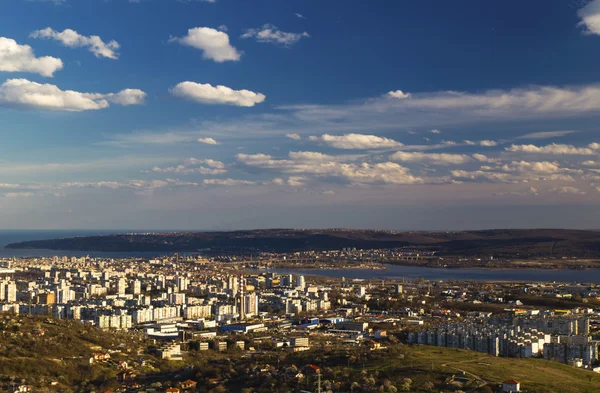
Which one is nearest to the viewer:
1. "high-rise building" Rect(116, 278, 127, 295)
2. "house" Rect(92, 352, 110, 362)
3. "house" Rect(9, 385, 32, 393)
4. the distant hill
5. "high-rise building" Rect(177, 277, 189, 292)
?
"house" Rect(9, 385, 32, 393)

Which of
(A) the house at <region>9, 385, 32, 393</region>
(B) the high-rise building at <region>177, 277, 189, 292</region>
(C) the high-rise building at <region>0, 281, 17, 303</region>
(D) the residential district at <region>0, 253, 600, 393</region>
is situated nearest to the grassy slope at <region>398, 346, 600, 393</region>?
(D) the residential district at <region>0, 253, 600, 393</region>

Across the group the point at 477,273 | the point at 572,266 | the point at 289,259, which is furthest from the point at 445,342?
the point at 289,259

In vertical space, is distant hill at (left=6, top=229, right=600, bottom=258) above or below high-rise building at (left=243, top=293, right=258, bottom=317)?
above

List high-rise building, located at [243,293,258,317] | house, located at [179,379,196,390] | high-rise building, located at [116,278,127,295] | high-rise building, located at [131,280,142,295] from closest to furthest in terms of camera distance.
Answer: house, located at [179,379,196,390] → high-rise building, located at [243,293,258,317] → high-rise building, located at [116,278,127,295] → high-rise building, located at [131,280,142,295]

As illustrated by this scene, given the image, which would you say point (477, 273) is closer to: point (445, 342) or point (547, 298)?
point (547, 298)

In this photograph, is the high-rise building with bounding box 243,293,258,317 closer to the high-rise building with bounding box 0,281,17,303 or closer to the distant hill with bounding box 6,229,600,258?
the high-rise building with bounding box 0,281,17,303

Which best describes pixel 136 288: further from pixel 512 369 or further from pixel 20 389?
pixel 512 369

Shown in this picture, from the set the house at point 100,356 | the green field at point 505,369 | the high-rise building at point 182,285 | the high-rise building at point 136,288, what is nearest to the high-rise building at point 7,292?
the high-rise building at point 136,288

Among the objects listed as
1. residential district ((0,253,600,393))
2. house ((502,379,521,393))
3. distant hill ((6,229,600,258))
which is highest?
distant hill ((6,229,600,258))

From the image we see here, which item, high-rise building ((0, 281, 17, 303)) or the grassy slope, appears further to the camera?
high-rise building ((0, 281, 17, 303))

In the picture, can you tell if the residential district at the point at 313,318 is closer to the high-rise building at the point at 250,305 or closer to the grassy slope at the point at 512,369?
the high-rise building at the point at 250,305
